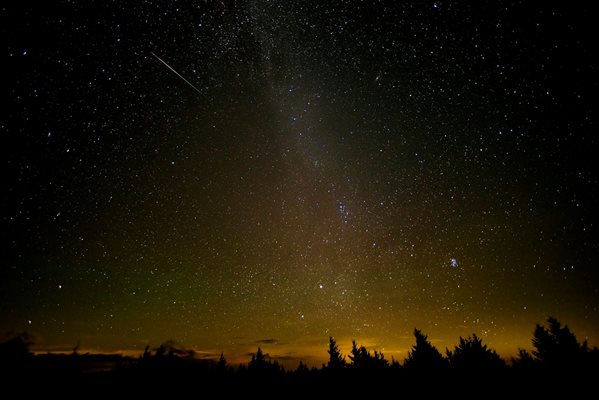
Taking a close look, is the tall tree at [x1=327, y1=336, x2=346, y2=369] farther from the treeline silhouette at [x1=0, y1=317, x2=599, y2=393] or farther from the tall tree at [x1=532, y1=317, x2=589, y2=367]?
the tall tree at [x1=532, y1=317, x2=589, y2=367]

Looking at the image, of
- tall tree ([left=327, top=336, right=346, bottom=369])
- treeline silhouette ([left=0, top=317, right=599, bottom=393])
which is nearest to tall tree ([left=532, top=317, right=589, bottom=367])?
treeline silhouette ([left=0, top=317, right=599, bottom=393])

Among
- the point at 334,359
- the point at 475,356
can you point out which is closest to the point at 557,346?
the point at 475,356

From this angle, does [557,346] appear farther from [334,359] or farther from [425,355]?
[334,359]

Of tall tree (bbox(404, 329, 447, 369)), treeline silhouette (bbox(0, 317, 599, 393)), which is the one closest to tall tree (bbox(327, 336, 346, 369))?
treeline silhouette (bbox(0, 317, 599, 393))

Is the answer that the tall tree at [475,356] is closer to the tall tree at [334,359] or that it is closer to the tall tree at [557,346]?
the tall tree at [557,346]

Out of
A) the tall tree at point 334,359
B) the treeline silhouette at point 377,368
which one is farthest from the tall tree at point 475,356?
the tall tree at point 334,359

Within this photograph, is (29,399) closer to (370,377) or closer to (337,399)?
(337,399)

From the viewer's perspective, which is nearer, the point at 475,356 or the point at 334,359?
the point at 475,356

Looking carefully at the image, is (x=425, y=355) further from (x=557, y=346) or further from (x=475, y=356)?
(x=557, y=346)

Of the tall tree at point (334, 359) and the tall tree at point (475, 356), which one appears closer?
the tall tree at point (475, 356)

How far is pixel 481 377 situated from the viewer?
23094mm

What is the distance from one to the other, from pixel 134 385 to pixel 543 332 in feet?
210

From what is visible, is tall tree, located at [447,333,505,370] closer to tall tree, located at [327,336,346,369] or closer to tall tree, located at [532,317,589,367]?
tall tree, located at [532,317,589,367]

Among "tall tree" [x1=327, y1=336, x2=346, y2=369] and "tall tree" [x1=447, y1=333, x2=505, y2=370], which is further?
"tall tree" [x1=327, y1=336, x2=346, y2=369]
